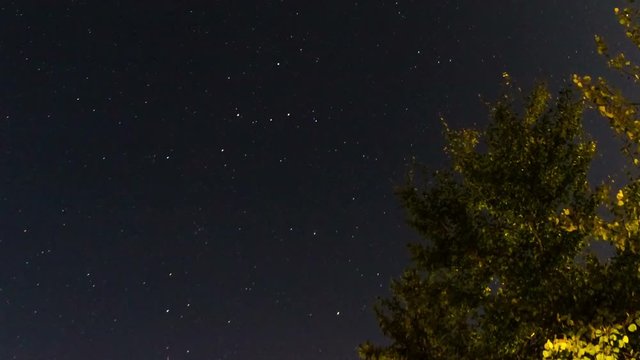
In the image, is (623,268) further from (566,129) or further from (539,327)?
(566,129)

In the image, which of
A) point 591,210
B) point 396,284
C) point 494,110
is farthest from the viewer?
point 396,284

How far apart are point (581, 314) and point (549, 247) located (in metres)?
1.77

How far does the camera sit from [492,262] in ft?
49.2

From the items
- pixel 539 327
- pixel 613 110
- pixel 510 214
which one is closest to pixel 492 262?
pixel 510 214

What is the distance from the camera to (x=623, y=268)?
13297 mm

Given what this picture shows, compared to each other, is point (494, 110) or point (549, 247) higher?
point (494, 110)

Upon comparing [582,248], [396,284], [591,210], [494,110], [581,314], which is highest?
[494,110]

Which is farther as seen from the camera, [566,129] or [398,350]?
[398,350]

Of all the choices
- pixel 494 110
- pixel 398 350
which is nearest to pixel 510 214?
pixel 494 110

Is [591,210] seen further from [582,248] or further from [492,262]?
[492,262]

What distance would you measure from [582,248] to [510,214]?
169 cm

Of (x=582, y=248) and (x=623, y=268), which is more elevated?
(x=582, y=248)

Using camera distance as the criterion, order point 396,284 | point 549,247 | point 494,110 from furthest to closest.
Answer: point 396,284 → point 494,110 → point 549,247

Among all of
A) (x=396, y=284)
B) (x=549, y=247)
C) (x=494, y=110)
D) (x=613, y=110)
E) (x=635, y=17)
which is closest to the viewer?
(x=613, y=110)
